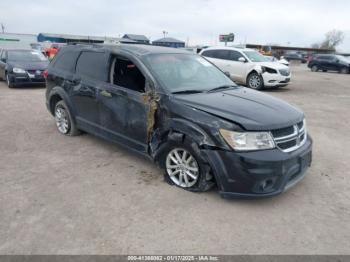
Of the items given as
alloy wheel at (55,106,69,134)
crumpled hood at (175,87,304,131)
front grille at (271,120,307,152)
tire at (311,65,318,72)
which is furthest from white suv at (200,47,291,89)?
tire at (311,65,318,72)

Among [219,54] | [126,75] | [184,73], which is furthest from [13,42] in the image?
[184,73]

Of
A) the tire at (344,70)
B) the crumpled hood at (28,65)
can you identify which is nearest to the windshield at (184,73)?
the crumpled hood at (28,65)

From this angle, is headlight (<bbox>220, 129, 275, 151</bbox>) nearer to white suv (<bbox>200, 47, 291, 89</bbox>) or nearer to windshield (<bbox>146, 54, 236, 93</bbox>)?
windshield (<bbox>146, 54, 236, 93</bbox>)

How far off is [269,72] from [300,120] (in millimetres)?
9864

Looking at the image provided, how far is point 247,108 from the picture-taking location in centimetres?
381

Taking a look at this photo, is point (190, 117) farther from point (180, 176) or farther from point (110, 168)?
point (110, 168)

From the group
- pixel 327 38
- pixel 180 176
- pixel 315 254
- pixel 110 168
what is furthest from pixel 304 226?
pixel 327 38

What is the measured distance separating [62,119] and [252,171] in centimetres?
414

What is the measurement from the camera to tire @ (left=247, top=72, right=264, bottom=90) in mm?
13294

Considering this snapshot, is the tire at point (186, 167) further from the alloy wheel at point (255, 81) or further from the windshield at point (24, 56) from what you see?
the windshield at point (24, 56)

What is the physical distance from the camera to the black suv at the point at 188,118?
344cm

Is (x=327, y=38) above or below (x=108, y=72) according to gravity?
above

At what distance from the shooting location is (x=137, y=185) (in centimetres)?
412

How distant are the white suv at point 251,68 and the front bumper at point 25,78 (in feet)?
24.7
